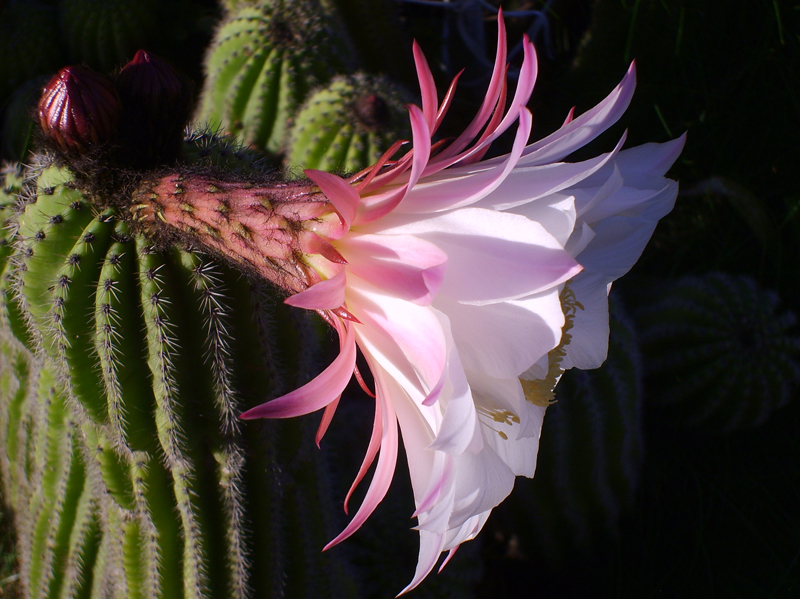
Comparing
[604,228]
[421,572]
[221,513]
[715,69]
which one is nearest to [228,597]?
[221,513]

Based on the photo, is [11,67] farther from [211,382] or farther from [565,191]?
[565,191]

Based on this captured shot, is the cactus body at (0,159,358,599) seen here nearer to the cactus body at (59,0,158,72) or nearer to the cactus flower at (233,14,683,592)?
the cactus flower at (233,14,683,592)

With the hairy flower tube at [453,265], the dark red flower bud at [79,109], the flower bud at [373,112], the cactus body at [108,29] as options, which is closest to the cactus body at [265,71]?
the flower bud at [373,112]

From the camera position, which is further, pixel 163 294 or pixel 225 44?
pixel 225 44

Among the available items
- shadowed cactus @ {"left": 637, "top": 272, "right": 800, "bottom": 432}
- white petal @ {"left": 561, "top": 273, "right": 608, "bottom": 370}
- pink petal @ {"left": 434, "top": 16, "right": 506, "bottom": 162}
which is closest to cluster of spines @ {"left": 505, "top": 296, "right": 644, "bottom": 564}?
shadowed cactus @ {"left": 637, "top": 272, "right": 800, "bottom": 432}

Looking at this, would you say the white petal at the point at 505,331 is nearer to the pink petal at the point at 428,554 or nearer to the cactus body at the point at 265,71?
the pink petal at the point at 428,554

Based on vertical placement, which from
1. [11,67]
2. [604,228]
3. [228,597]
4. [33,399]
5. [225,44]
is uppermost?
[11,67]
